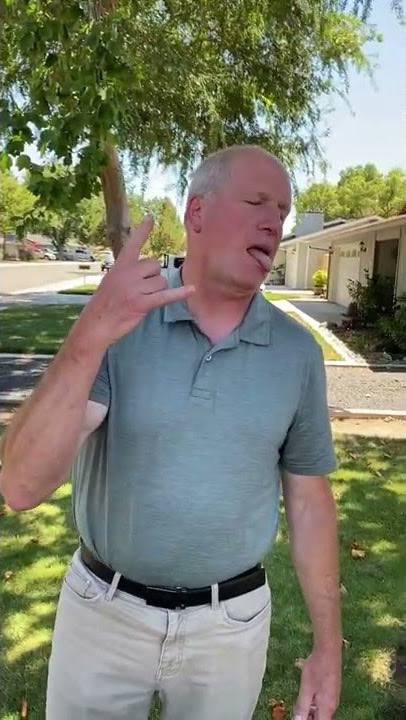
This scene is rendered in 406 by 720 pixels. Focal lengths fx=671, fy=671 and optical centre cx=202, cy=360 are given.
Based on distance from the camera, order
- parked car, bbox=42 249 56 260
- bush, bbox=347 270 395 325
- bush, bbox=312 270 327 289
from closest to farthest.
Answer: bush, bbox=347 270 395 325 → bush, bbox=312 270 327 289 → parked car, bbox=42 249 56 260

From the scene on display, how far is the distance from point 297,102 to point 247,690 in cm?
803

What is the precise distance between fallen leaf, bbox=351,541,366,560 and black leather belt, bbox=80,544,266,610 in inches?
97.2

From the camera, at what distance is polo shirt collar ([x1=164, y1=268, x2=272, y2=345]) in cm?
133

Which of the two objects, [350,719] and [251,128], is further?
[251,128]

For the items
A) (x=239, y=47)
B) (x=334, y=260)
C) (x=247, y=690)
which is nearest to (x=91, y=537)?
(x=247, y=690)

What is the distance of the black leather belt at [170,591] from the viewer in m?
1.36

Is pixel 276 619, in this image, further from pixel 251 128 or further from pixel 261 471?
pixel 251 128

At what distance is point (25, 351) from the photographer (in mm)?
10680

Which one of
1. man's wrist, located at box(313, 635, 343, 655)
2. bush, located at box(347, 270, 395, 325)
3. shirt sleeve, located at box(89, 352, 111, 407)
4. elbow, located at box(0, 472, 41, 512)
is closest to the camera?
elbow, located at box(0, 472, 41, 512)

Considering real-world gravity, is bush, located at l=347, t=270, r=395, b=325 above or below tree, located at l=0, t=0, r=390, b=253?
below

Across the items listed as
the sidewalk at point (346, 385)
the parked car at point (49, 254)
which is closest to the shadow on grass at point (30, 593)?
the sidewalk at point (346, 385)

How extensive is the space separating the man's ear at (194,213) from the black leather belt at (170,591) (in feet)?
2.36

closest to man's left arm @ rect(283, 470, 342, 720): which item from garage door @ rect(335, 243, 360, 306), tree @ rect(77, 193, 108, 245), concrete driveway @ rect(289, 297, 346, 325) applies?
tree @ rect(77, 193, 108, 245)

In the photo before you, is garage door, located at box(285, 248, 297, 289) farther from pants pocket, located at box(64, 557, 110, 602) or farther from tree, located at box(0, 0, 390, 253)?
pants pocket, located at box(64, 557, 110, 602)
